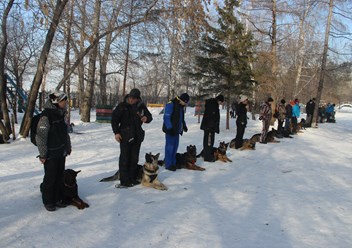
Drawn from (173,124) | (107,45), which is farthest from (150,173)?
(107,45)

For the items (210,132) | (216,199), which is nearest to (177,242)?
(216,199)

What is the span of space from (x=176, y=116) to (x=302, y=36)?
21.2 m

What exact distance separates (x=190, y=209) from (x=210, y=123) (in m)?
3.96

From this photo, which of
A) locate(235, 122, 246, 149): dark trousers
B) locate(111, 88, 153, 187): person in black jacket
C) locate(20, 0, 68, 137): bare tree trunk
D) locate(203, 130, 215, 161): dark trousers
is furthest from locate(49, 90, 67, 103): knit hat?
locate(235, 122, 246, 149): dark trousers

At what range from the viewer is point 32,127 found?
4723 millimetres

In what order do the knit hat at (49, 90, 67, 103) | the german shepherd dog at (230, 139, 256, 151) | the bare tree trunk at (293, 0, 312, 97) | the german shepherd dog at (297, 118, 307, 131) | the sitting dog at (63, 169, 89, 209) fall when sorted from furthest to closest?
the bare tree trunk at (293, 0, 312, 97), the german shepherd dog at (297, 118, 307, 131), the german shepherd dog at (230, 139, 256, 151), the sitting dog at (63, 169, 89, 209), the knit hat at (49, 90, 67, 103)

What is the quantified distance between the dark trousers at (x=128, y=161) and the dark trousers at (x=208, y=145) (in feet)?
10.3

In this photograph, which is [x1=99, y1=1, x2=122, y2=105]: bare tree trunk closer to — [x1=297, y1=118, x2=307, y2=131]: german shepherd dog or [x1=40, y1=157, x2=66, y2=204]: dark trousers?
[x1=40, y1=157, x2=66, y2=204]: dark trousers

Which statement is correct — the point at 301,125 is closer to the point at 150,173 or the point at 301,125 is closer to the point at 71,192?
the point at 150,173

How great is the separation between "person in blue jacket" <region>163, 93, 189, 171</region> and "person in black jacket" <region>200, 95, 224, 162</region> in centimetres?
122

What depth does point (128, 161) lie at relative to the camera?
6.20 meters

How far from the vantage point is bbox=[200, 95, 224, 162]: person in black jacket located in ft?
29.1

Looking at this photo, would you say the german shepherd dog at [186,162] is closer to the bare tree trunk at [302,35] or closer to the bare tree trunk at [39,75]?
the bare tree trunk at [39,75]

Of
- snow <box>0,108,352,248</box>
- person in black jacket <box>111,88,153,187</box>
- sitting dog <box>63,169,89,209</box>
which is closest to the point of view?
snow <box>0,108,352,248</box>
